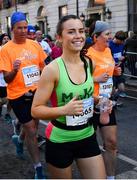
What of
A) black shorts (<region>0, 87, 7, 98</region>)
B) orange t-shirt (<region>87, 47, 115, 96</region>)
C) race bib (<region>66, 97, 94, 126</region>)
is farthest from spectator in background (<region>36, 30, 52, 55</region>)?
race bib (<region>66, 97, 94, 126</region>)

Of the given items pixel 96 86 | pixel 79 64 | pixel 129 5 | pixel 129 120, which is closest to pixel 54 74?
pixel 79 64

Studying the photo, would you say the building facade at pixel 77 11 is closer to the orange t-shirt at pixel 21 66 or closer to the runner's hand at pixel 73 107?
the orange t-shirt at pixel 21 66

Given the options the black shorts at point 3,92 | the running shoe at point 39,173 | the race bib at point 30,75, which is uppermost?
the race bib at point 30,75

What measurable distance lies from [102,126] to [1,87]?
4335 millimetres

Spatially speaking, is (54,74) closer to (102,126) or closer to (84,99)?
(84,99)

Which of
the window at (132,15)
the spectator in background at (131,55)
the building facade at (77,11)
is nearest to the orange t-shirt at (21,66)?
the spectator in background at (131,55)

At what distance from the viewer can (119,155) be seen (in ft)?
17.5

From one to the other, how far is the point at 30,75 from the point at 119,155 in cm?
172

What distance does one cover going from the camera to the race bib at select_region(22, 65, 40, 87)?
456cm

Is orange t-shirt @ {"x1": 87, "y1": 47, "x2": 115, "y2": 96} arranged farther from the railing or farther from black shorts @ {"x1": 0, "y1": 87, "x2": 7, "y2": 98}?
the railing

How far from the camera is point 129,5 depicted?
2792 centimetres

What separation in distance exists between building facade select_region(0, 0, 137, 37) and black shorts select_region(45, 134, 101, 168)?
48.7ft

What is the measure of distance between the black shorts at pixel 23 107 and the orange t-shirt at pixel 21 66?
0.19ft

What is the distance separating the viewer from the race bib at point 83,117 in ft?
9.49
